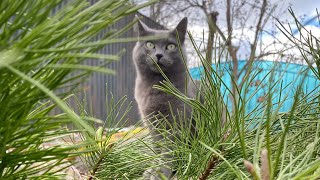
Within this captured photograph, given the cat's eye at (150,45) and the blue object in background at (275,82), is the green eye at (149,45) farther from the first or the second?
the blue object in background at (275,82)

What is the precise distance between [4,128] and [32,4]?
76mm

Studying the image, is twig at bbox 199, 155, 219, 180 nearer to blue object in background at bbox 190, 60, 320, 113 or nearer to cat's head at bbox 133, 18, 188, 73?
blue object in background at bbox 190, 60, 320, 113

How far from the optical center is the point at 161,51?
1526 mm

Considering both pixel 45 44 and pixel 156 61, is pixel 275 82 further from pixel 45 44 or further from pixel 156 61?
pixel 156 61

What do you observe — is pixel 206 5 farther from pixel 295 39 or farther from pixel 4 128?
pixel 4 128

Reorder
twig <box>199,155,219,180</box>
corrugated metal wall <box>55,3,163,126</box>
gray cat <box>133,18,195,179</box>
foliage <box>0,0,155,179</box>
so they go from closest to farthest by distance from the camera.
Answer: foliage <box>0,0,155,179</box>
twig <box>199,155,219,180</box>
gray cat <box>133,18,195,179</box>
corrugated metal wall <box>55,3,163,126</box>

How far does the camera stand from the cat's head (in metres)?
1.51

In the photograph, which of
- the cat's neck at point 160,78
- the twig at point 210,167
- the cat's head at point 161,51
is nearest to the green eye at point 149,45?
the cat's head at point 161,51

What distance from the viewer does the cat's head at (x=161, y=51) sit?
4.94 feet

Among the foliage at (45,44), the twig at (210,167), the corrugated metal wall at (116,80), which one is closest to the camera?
the foliage at (45,44)

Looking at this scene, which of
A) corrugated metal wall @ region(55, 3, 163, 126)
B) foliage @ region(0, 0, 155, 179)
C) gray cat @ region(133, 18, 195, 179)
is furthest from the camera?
corrugated metal wall @ region(55, 3, 163, 126)

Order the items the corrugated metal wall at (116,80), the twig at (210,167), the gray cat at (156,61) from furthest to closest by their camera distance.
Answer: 1. the corrugated metal wall at (116,80)
2. the gray cat at (156,61)
3. the twig at (210,167)

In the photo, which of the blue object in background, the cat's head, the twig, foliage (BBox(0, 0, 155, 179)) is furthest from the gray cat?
foliage (BBox(0, 0, 155, 179))

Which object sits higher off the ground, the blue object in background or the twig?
the blue object in background
